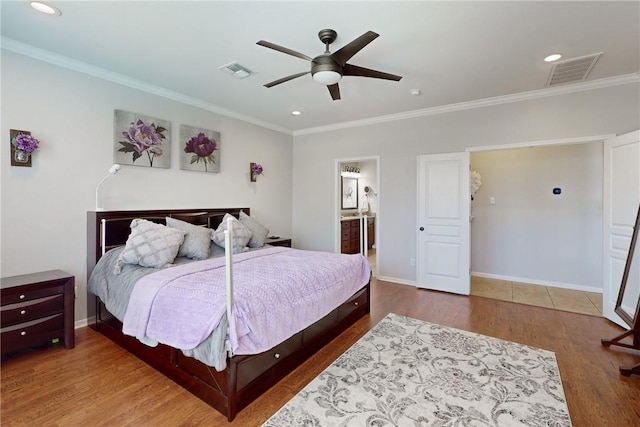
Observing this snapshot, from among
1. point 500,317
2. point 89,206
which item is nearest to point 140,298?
point 89,206

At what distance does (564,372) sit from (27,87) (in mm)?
5319

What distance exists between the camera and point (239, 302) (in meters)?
1.87

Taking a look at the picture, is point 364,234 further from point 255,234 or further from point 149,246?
point 149,246

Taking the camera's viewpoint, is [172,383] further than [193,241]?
No

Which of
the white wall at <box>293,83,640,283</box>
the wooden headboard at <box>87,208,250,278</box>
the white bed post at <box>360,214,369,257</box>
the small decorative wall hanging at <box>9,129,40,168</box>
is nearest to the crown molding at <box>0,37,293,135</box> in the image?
the small decorative wall hanging at <box>9,129,40,168</box>

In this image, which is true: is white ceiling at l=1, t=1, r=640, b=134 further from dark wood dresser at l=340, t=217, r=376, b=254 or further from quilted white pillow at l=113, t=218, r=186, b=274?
dark wood dresser at l=340, t=217, r=376, b=254

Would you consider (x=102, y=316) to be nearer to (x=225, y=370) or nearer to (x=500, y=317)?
(x=225, y=370)

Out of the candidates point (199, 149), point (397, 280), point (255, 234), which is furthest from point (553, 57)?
point (199, 149)

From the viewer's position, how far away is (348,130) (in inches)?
211

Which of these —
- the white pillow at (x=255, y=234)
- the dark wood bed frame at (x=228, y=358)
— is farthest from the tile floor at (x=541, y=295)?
the white pillow at (x=255, y=234)

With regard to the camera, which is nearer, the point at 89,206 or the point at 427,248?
the point at 89,206

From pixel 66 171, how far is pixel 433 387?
12.9ft

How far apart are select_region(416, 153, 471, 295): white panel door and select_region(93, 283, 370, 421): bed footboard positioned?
7.32 ft

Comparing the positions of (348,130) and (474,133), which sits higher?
(348,130)
